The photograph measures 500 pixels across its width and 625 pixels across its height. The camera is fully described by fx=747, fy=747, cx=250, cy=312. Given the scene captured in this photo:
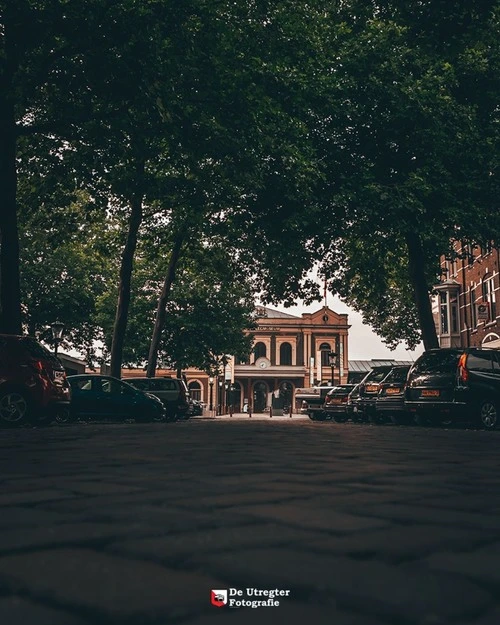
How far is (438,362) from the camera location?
17875 mm

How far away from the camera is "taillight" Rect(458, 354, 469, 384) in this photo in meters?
17.0

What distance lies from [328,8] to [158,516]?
21912mm

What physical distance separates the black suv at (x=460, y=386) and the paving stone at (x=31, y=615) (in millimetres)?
16053

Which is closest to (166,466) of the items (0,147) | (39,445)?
(39,445)

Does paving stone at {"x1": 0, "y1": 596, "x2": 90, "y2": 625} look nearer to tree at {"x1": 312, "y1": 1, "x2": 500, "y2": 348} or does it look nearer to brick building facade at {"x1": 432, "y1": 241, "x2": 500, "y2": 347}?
tree at {"x1": 312, "y1": 1, "x2": 500, "y2": 348}

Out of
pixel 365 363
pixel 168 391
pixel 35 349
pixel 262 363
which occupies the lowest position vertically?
pixel 168 391

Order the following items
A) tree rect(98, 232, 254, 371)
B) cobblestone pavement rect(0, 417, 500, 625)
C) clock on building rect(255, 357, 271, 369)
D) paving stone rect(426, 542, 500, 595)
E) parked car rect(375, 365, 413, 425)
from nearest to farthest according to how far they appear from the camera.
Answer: cobblestone pavement rect(0, 417, 500, 625) < paving stone rect(426, 542, 500, 595) < parked car rect(375, 365, 413, 425) < tree rect(98, 232, 254, 371) < clock on building rect(255, 357, 271, 369)

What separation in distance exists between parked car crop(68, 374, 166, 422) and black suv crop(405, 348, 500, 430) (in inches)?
321

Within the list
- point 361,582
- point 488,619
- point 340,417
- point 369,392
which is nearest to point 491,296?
point 340,417

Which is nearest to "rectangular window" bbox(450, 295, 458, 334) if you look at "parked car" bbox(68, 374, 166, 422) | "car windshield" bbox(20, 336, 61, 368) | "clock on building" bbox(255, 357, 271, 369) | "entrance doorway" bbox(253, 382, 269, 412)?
"parked car" bbox(68, 374, 166, 422)

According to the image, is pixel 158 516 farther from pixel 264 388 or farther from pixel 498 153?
pixel 264 388

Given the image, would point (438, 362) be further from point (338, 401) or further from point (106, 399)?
point (338, 401)

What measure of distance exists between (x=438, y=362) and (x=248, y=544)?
15.7 meters

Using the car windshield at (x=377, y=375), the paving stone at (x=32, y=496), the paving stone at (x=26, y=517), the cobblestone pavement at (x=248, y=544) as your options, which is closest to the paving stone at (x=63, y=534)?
the cobblestone pavement at (x=248, y=544)
